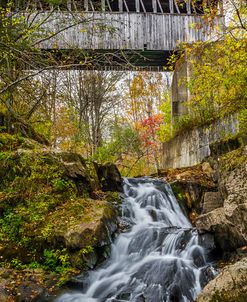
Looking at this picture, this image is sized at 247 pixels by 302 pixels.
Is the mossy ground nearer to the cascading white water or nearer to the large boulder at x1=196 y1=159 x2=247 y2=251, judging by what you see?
the cascading white water

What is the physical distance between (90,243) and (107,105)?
52.5 ft

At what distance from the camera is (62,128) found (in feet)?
57.1

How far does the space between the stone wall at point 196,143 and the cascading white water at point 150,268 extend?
4346 mm

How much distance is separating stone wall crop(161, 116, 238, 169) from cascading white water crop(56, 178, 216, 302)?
14.3 ft

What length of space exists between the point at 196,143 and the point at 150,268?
819cm

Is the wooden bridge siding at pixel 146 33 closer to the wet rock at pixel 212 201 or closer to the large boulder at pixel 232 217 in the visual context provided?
the wet rock at pixel 212 201

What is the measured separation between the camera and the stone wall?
38.0 feet

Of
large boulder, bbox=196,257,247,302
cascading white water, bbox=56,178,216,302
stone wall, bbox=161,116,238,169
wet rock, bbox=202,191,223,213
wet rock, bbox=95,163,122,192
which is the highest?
stone wall, bbox=161,116,238,169

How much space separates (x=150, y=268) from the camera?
620 cm

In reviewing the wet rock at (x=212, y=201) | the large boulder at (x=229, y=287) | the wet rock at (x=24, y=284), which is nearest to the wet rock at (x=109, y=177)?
the wet rock at (x=212, y=201)

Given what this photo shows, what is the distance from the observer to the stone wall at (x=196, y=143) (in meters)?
11.6

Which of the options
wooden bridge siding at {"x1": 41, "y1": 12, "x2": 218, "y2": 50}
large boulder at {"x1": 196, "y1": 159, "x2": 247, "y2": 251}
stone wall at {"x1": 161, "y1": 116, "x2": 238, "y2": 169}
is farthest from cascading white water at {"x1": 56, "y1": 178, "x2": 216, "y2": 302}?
wooden bridge siding at {"x1": 41, "y1": 12, "x2": 218, "y2": 50}

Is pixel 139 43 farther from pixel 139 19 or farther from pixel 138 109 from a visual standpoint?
pixel 138 109

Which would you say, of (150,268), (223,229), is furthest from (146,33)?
(150,268)
